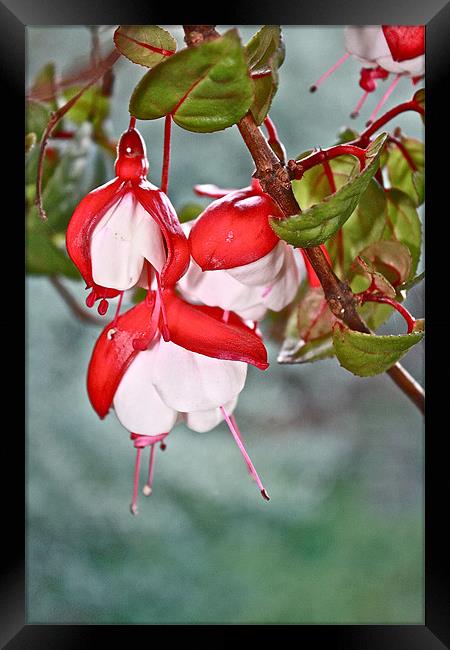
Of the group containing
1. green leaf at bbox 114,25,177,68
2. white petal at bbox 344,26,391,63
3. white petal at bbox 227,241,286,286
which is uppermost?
white petal at bbox 344,26,391,63

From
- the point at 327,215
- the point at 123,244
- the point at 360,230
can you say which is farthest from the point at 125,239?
the point at 360,230

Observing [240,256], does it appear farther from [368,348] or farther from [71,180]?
[71,180]

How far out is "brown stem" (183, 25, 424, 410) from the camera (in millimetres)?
426

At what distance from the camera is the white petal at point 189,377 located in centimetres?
43

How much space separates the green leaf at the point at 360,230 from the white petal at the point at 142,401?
182 millimetres

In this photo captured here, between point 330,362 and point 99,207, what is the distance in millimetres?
289

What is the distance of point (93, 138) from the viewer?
0.66 m

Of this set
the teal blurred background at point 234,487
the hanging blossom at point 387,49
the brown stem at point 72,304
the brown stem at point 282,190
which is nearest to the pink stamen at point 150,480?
the teal blurred background at point 234,487

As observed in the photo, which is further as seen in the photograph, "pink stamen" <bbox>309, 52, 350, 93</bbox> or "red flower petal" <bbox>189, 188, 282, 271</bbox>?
"pink stamen" <bbox>309, 52, 350, 93</bbox>

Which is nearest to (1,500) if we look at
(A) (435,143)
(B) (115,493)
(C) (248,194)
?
(B) (115,493)

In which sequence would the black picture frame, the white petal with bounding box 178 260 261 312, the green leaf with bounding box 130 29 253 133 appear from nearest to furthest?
1. the green leaf with bounding box 130 29 253 133
2. the white petal with bounding box 178 260 261 312
3. the black picture frame

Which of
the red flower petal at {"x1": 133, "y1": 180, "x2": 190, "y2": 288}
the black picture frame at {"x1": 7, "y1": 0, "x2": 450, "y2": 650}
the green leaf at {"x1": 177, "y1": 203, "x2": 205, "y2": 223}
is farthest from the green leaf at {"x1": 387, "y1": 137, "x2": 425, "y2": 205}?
the red flower petal at {"x1": 133, "y1": 180, "x2": 190, "y2": 288}

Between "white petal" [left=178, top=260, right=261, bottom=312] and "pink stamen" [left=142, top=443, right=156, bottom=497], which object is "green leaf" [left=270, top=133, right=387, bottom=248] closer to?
"white petal" [left=178, top=260, right=261, bottom=312]
